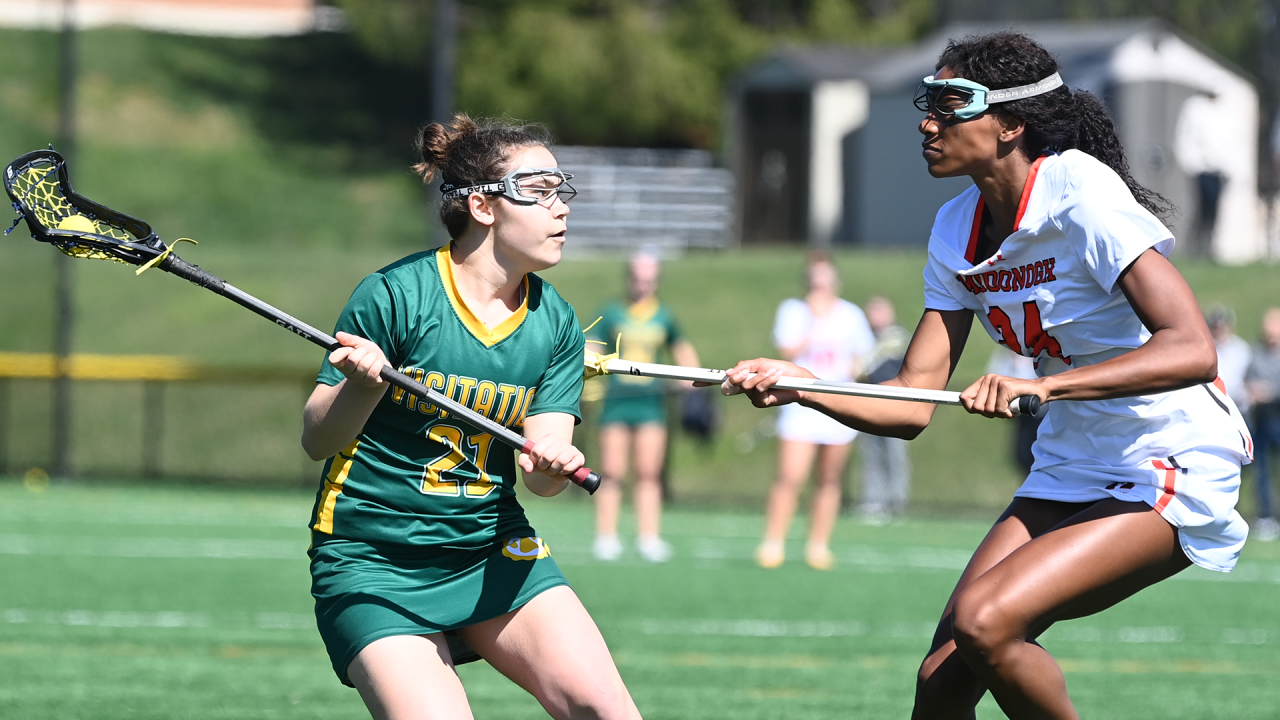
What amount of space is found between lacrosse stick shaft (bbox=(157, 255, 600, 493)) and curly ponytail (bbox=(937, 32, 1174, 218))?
59.4 inches

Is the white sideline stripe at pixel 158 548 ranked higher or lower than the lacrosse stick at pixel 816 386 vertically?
lower

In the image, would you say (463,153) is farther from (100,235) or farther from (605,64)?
(605,64)

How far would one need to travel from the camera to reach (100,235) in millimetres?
4070

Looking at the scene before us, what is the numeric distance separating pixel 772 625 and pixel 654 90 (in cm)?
2569

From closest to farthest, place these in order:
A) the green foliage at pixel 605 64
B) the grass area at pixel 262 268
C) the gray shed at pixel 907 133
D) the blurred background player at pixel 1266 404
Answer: the blurred background player at pixel 1266 404 → the grass area at pixel 262 268 → the gray shed at pixel 907 133 → the green foliage at pixel 605 64

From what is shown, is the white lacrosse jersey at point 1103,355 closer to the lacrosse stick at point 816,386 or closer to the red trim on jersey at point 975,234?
the red trim on jersey at point 975,234

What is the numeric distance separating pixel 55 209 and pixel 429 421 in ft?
3.84

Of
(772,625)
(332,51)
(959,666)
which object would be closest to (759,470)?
(772,625)

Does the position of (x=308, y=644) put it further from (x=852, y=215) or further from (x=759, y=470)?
(x=852, y=215)

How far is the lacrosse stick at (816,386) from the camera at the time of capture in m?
3.95

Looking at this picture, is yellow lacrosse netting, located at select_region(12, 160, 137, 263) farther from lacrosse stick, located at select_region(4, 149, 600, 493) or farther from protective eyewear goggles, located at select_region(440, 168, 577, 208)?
protective eyewear goggles, located at select_region(440, 168, 577, 208)

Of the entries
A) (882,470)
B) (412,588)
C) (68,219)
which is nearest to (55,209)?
(68,219)

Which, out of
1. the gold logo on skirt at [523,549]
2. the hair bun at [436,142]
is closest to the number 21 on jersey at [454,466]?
the gold logo on skirt at [523,549]

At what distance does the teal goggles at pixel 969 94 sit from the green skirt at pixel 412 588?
1634mm
